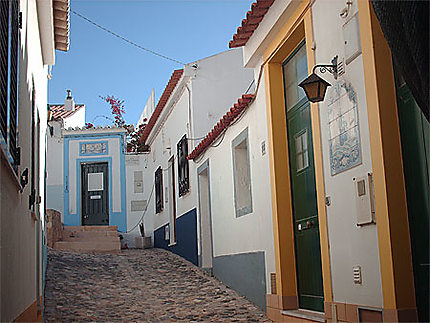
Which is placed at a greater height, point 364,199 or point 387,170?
point 387,170

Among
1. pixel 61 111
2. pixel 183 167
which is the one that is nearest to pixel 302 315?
pixel 183 167

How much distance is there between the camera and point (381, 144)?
5094 millimetres

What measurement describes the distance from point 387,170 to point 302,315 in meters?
2.75

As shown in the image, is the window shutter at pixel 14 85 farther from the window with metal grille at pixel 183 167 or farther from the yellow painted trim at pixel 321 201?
the window with metal grille at pixel 183 167

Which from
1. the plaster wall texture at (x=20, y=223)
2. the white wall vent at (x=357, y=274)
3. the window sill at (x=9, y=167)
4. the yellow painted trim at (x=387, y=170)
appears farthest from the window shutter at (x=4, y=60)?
the white wall vent at (x=357, y=274)

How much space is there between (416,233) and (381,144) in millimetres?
799

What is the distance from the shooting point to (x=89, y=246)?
56.0 ft

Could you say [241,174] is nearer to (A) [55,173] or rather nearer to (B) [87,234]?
(B) [87,234]

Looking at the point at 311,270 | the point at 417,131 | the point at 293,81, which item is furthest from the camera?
the point at 293,81

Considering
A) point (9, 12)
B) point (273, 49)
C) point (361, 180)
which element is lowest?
point (361, 180)

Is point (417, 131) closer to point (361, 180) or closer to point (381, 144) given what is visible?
point (381, 144)

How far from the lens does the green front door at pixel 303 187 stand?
24.1 ft

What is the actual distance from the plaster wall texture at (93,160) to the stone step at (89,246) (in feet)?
Result: 10.6

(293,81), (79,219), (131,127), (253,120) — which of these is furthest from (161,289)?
(131,127)
